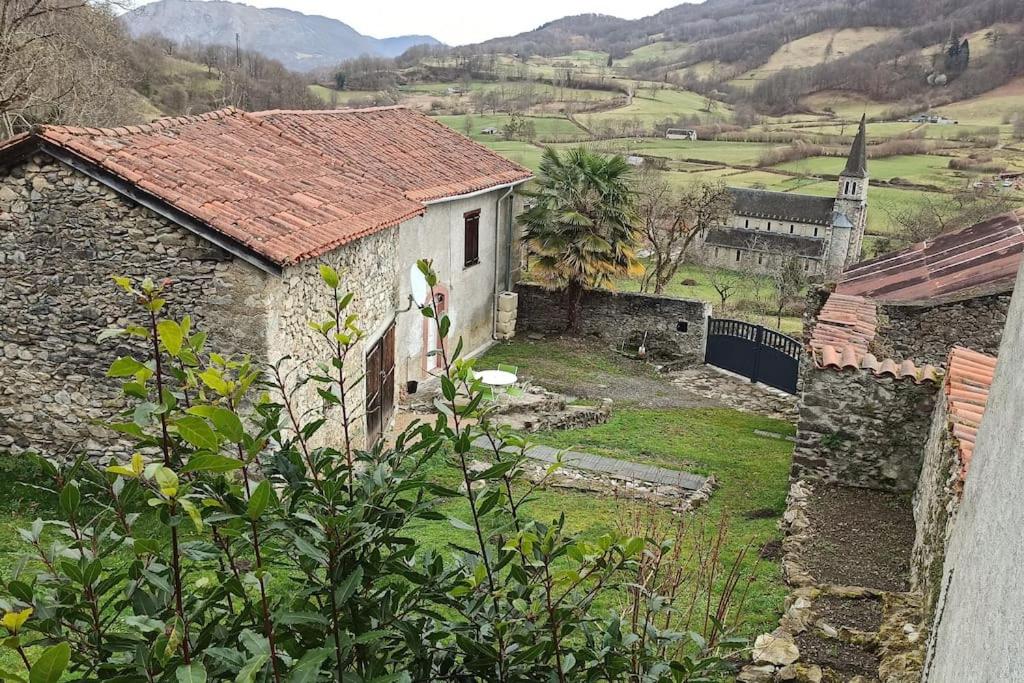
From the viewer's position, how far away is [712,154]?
67.9 m

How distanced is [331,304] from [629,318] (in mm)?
12951

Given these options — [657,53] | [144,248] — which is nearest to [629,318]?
[144,248]

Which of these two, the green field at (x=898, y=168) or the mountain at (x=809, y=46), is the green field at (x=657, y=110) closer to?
the mountain at (x=809, y=46)

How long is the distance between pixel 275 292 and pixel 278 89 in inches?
2373

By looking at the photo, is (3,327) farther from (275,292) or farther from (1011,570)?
(1011,570)

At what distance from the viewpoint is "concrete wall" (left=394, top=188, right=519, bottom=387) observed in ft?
51.5

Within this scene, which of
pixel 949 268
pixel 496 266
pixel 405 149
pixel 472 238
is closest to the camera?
pixel 949 268

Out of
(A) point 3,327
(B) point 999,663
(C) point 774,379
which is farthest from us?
(C) point 774,379

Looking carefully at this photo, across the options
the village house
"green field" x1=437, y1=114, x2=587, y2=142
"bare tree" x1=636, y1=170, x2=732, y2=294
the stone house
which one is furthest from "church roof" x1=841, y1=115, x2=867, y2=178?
the stone house

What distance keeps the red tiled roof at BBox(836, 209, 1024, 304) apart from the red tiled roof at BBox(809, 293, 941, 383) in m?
0.73

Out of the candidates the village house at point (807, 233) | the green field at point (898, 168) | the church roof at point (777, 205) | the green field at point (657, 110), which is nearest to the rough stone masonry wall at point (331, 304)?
the village house at point (807, 233)

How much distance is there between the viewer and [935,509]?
634cm

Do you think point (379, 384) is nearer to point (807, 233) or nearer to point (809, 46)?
point (807, 233)

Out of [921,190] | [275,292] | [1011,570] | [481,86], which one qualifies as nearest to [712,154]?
[921,190]
